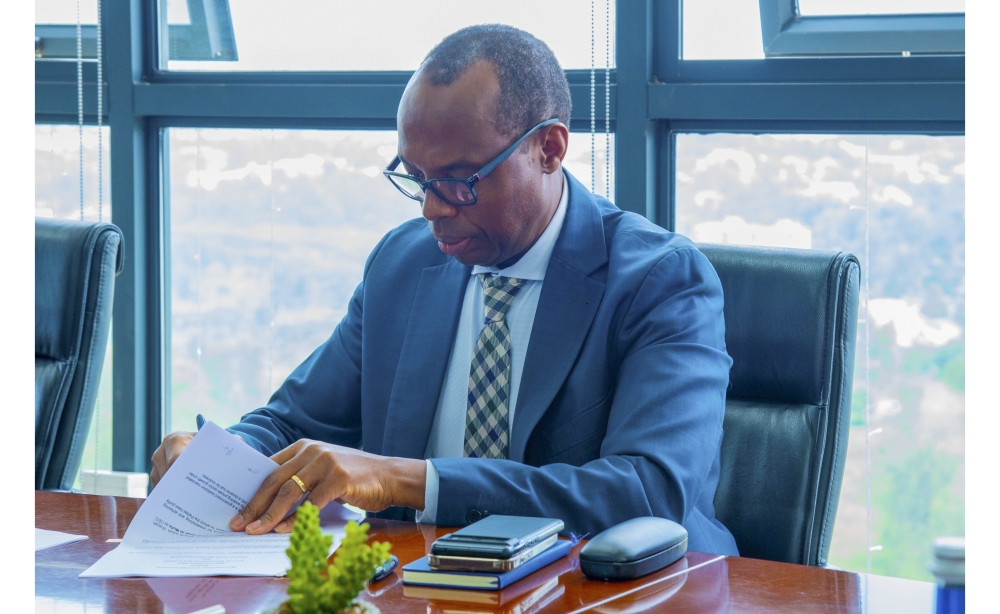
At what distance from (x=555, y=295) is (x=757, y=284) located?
0.33m

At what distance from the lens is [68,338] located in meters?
1.98

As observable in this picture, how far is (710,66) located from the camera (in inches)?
93.7

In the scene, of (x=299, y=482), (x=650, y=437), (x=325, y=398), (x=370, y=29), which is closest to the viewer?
(x=299, y=482)

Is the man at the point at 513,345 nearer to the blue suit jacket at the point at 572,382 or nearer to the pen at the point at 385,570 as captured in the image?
the blue suit jacket at the point at 572,382

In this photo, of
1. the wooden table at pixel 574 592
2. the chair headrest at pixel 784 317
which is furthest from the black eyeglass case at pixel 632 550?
the chair headrest at pixel 784 317

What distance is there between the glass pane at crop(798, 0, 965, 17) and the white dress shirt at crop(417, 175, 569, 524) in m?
0.88

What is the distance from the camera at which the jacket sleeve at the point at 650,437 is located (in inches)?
54.5

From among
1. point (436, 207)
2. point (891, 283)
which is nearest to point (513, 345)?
point (436, 207)

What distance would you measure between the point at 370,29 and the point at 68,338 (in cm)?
121

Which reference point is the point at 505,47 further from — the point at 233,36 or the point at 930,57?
the point at 233,36

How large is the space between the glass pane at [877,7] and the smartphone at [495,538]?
5.06 feet

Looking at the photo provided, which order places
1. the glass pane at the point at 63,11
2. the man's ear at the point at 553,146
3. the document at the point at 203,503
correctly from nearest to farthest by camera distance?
the document at the point at 203,503 < the man's ear at the point at 553,146 < the glass pane at the point at 63,11

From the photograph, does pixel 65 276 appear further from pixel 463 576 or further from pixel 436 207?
pixel 463 576
